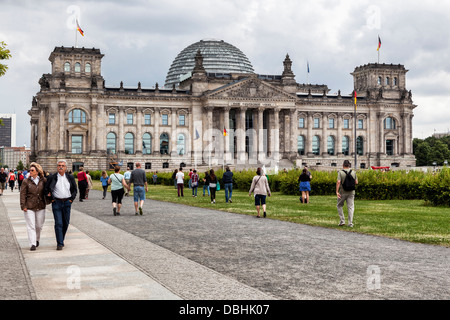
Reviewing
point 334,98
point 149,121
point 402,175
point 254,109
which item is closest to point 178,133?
point 149,121

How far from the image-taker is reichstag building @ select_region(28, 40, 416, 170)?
324ft

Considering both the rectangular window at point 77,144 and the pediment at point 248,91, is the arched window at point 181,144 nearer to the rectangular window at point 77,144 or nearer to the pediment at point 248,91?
the pediment at point 248,91

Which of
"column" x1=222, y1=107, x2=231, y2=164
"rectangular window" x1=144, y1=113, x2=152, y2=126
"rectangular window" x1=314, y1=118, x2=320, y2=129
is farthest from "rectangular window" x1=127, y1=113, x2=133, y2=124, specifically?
"rectangular window" x1=314, y1=118, x2=320, y2=129

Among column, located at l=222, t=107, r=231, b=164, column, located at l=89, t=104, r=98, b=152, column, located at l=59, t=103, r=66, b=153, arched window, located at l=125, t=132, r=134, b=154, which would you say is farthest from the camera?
arched window, located at l=125, t=132, r=134, b=154

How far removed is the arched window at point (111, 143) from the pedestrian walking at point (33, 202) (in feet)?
284

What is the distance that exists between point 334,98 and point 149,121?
3700cm

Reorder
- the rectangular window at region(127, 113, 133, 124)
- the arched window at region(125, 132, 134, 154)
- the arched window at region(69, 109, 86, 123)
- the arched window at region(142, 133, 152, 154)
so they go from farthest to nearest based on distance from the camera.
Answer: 1. the arched window at region(142, 133, 152, 154)
2. the arched window at region(125, 132, 134, 154)
3. the rectangular window at region(127, 113, 133, 124)
4. the arched window at region(69, 109, 86, 123)

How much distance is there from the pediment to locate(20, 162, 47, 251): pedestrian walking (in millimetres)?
85081

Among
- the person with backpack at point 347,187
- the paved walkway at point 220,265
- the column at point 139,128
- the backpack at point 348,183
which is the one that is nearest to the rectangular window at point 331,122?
the column at point 139,128

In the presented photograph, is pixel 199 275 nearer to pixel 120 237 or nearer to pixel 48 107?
pixel 120 237

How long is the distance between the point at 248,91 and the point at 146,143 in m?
21.0

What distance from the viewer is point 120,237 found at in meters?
18.0

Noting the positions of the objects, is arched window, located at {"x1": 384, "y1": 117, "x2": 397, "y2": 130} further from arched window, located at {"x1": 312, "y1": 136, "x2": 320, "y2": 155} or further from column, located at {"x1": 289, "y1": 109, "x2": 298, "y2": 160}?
column, located at {"x1": 289, "y1": 109, "x2": 298, "y2": 160}

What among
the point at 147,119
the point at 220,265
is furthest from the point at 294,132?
the point at 220,265
